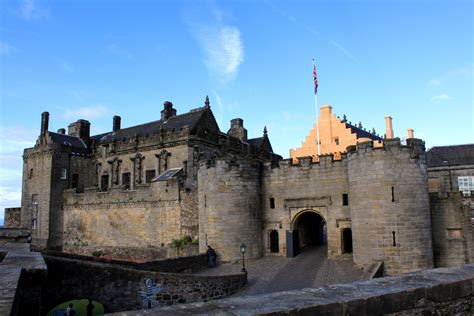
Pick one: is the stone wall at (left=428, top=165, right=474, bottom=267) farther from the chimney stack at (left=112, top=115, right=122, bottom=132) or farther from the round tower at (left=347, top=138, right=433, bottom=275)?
the chimney stack at (left=112, top=115, right=122, bottom=132)

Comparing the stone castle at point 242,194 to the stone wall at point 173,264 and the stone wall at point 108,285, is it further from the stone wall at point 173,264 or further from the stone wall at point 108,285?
the stone wall at point 108,285

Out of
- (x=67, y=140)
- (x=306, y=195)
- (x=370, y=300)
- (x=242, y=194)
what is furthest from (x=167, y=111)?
(x=370, y=300)

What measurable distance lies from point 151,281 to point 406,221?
11.8 metres

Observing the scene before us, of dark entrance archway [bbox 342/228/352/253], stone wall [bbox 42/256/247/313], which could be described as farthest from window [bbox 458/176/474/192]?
stone wall [bbox 42/256/247/313]

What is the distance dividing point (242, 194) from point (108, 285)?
41.9ft

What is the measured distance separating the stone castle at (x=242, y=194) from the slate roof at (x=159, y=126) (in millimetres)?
159

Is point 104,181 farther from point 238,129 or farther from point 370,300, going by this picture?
point 370,300

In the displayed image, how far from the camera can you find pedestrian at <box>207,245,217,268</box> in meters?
22.6

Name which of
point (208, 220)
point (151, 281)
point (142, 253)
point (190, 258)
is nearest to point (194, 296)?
point (151, 281)

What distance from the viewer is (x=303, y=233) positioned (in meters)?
25.6

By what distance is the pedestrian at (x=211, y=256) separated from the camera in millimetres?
22625

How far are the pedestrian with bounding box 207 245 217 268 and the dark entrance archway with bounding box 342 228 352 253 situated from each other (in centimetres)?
730

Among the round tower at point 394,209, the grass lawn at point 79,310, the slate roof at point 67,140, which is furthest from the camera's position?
the slate roof at point 67,140

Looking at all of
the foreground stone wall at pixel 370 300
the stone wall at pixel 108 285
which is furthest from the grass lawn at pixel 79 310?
the foreground stone wall at pixel 370 300
